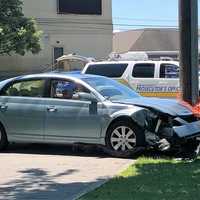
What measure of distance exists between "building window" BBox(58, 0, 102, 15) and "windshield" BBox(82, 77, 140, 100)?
52046 millimetres

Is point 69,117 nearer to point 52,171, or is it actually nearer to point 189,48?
point 52,171

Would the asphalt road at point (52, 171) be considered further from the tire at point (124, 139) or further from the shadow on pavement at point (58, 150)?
the tire at point (124, 139)

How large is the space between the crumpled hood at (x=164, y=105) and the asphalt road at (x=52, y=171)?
3.52 ft

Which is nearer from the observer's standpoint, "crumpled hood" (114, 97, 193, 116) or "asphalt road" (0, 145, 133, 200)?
"asphalt road" (0, 145, 133, 200)

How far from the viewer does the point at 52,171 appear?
→ 10.4 metres

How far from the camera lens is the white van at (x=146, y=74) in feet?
67.4

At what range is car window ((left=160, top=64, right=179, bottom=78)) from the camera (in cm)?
2073

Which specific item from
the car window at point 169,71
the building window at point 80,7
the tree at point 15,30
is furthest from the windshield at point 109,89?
the building window at point 80,7

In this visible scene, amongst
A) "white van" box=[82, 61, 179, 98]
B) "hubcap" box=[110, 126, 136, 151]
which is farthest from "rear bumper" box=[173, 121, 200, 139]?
"white van" box=[82, 61, 179, 98]

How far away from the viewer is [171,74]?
20.8 m

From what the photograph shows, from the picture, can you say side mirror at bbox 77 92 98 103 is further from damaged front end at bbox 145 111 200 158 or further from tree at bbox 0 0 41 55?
tree at bbox 0 0 41 55

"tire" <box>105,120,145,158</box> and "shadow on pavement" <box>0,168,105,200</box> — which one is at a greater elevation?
"tire" <box>105,120,145,158</box>

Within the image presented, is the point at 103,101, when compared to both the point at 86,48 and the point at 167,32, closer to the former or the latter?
the point at 86,48

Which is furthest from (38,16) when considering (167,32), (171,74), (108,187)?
(108,187)
